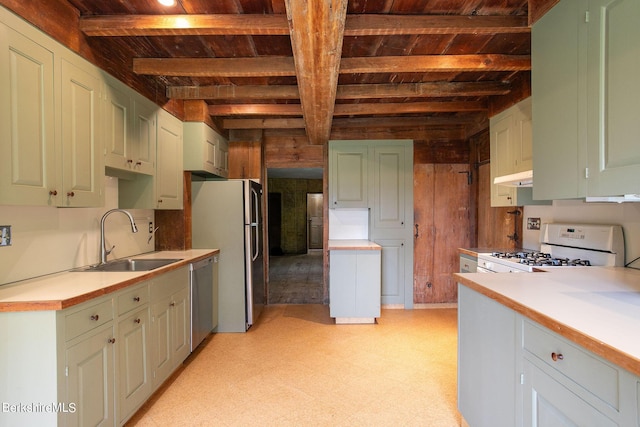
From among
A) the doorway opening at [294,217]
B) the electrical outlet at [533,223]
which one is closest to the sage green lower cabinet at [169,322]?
the electrical outlet at [533,223]

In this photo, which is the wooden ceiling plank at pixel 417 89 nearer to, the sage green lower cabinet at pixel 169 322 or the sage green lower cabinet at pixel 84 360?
the sage green lower cabinet at pixel 169 322

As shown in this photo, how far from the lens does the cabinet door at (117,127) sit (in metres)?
2.00

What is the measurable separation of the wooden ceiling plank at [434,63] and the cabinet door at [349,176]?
1612mm

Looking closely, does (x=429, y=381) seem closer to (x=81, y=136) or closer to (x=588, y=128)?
(x=588, y=128)

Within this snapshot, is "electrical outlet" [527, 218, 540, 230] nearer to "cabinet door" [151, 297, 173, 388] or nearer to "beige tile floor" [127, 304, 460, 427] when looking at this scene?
"beige tile floor" [127, 304, 460, 427]

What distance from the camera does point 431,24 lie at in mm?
1799

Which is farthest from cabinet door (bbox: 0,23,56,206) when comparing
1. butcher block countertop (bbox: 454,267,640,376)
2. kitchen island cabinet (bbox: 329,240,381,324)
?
kitchen island cabinet (bbox: 329,240,381,324)

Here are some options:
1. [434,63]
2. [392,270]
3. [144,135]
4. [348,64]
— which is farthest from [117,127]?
[392,270]

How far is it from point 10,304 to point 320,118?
8.19 feet

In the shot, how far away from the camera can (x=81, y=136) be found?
5.81 ft

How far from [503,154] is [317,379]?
255cm

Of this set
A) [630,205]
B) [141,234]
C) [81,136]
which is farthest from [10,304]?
[630,205]

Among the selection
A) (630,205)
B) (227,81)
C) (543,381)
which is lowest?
(543,381)

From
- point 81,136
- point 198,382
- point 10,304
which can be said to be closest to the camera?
point 10,304
